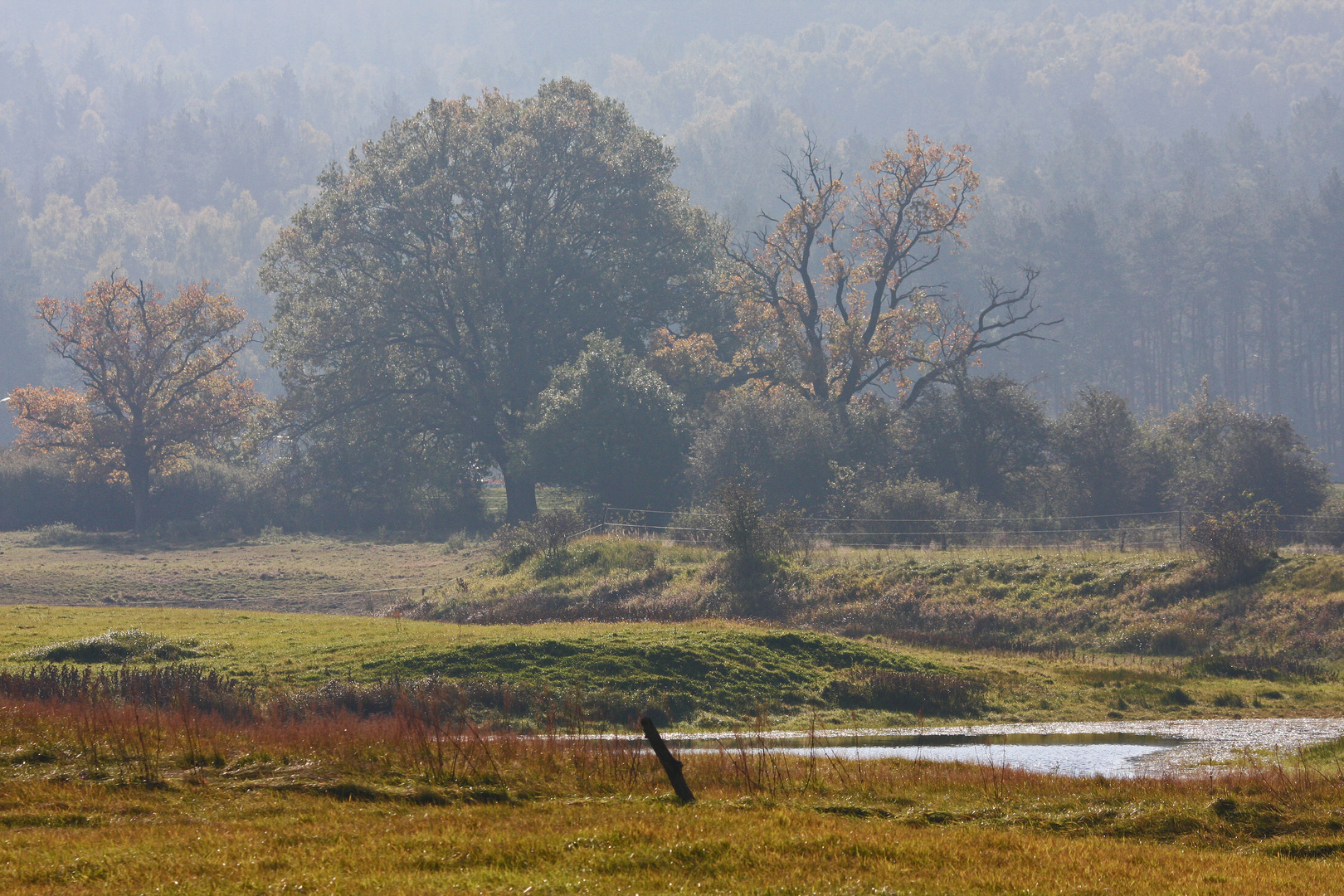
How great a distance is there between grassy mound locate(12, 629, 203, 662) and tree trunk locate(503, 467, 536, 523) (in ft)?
145

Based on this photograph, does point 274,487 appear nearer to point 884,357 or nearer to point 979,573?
point 884,357

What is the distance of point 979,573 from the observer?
43000 millimetres

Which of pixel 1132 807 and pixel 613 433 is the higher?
pixel 613 433

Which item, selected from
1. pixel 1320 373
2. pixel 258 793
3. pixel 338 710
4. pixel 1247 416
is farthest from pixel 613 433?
pixel 1320 373

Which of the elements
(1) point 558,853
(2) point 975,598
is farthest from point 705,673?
(1) point 558,853

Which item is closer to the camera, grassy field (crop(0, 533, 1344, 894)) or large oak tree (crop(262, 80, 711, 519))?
grassy field (crop(0, 533, 1344, 894))

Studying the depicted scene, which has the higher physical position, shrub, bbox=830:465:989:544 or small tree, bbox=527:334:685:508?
small tree, bbox=527:334:685:508

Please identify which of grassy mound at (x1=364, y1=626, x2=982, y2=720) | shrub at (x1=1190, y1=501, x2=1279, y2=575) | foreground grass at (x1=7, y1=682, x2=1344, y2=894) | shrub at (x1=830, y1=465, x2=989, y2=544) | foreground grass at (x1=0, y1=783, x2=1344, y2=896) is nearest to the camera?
foreground grass at (x1=0, y1=783, x2=1344, y2=896)

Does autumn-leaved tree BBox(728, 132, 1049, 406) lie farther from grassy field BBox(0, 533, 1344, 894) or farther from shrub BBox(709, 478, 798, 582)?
grassy field BBox(0, 533, 1344, 894)

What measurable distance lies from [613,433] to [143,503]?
36.3 m

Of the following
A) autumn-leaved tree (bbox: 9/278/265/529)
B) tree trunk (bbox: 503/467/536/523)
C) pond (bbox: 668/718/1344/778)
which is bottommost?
pond (bbox: 668/718/1344/778)

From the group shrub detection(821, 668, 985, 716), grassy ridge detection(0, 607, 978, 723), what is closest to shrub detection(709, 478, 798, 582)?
grassy ridge detection(0, 607, 978, 723)

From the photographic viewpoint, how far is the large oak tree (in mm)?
80250

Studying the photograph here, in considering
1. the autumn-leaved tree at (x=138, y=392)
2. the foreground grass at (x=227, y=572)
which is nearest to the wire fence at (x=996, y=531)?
the foreground grass at (x=227, y=572)
